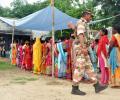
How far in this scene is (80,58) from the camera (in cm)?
844

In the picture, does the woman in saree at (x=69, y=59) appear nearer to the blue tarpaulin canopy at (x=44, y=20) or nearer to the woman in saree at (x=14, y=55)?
the blue tarpaulin canopy at (x=44, y=20)

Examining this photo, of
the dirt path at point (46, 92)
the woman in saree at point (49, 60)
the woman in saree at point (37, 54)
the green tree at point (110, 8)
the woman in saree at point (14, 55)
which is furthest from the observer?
the green tree at point (110, 8)

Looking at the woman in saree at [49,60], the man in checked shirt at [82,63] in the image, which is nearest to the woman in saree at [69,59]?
the woman in saree at [49,60]

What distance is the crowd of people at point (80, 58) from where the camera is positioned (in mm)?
8422

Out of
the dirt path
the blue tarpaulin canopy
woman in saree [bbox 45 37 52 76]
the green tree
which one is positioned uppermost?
the green tree

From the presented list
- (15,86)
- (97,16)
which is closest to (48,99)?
(15,86)

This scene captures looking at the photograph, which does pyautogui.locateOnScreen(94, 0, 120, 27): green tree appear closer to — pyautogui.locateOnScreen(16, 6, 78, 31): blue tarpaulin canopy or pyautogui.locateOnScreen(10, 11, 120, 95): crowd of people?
pyautogui.locateOnScreen(16, 6, 78, 31): blue tarpaulin canopy

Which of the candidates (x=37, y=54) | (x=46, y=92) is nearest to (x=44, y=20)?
(x=37, y=54)

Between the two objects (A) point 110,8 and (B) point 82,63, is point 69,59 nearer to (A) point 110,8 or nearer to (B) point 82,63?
(B) point 82,63

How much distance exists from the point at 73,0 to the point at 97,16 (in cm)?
1187

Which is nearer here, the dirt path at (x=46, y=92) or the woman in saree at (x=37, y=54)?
the dirt path at (x=46, y=92)

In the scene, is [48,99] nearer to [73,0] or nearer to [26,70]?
[26,70]

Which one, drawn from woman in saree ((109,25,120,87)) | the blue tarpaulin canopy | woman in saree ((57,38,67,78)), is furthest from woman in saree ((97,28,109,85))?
the blue tarpaulin canopy

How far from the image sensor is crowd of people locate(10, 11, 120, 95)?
842cm
